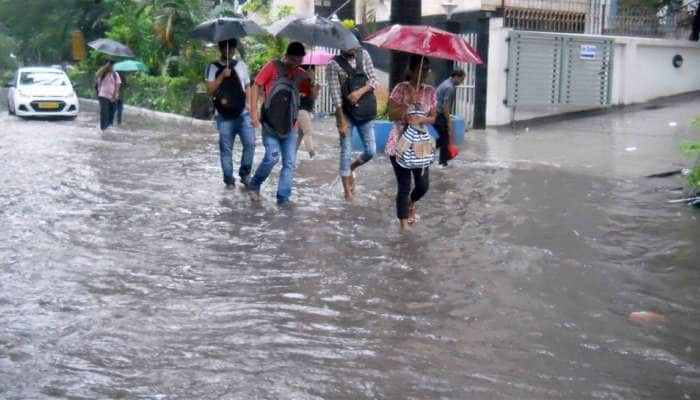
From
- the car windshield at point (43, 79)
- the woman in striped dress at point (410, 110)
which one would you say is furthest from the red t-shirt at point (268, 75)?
the car windshield at point (43, 79)

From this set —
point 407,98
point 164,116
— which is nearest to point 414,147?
point 407,98

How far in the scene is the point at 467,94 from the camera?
19969mm

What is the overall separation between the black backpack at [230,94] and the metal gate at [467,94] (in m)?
9.85

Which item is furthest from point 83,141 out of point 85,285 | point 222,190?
point 85,285

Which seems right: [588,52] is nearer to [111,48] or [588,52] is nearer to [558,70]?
[558,70]

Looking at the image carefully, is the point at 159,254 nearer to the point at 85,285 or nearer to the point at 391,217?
the point at 85,285

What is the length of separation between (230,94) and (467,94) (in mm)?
10217

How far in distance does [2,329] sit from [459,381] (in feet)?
9.53

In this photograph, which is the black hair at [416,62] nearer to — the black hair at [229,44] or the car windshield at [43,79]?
the black hair at [229,44]

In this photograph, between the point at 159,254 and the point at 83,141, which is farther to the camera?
the point at 83,141

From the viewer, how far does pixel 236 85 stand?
10.6m

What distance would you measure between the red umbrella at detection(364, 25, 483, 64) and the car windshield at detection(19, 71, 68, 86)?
62.0ft

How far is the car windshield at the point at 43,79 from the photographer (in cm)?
2567

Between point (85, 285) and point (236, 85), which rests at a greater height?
point (236, 85)
